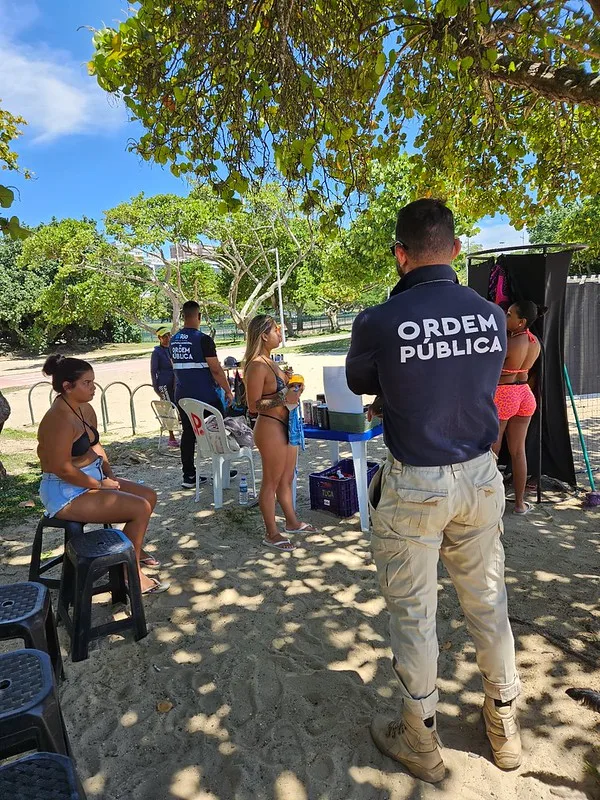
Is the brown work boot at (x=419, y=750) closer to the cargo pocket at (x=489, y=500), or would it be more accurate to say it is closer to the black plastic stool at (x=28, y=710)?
the cargo pocket at (x=489, y=500)

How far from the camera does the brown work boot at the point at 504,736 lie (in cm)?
219

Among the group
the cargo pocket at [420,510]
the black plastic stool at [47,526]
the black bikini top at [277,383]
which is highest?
the black bikini top at [277,383]

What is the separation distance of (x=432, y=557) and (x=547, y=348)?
13.3ft

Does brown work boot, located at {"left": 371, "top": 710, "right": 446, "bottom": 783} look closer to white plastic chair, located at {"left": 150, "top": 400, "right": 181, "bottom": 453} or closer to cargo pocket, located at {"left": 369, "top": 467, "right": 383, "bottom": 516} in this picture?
cargo pocket, located at {"left": 369, "top": 467, "right": 383, "bottom": 516}

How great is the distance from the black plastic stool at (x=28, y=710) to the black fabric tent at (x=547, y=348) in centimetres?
465

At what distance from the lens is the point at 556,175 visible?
21.6 ft

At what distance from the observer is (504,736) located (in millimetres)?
2195

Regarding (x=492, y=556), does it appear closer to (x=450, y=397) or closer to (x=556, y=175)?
(x=450, y=397)

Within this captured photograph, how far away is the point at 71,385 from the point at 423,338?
249 cm

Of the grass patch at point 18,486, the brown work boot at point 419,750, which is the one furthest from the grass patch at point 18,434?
the brown work boot at point 419,750

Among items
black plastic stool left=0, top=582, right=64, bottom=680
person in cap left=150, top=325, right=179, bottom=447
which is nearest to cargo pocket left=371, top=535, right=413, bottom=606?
black plastic stool left=0, top=582, right=64, bottom=680

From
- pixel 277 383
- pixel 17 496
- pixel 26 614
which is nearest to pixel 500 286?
pixel 277 383

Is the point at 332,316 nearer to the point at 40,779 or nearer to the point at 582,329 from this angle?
the point at 582,329

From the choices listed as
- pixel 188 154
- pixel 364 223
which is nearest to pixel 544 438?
pixel 188 154
